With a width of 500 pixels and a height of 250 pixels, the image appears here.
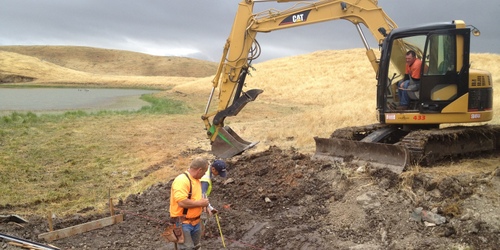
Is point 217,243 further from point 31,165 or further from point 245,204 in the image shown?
point 31,165

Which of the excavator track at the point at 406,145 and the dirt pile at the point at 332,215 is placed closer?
the dirt pile at the point at 332,215

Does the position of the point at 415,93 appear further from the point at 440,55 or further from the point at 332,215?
the point at 332,215

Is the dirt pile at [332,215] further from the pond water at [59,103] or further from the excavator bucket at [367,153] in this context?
the pond water at [59,103]

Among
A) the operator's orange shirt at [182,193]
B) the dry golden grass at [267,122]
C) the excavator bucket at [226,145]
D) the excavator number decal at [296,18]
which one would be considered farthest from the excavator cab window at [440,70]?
the operator's orange shirt at [182,193]

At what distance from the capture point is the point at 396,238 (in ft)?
22.1

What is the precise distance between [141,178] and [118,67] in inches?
4370

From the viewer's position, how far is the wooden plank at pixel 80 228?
7492 millimetres

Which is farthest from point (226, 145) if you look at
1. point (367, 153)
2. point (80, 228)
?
point (80, 228)

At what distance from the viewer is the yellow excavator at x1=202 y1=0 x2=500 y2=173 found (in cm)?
919

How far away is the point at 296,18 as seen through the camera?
11.5 m

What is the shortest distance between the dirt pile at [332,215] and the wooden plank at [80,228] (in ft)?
0.37

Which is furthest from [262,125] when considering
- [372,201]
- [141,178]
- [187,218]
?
[187,218]

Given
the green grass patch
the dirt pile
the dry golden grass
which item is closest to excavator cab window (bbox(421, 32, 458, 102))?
the dry golden grass

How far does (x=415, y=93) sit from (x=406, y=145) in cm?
129
